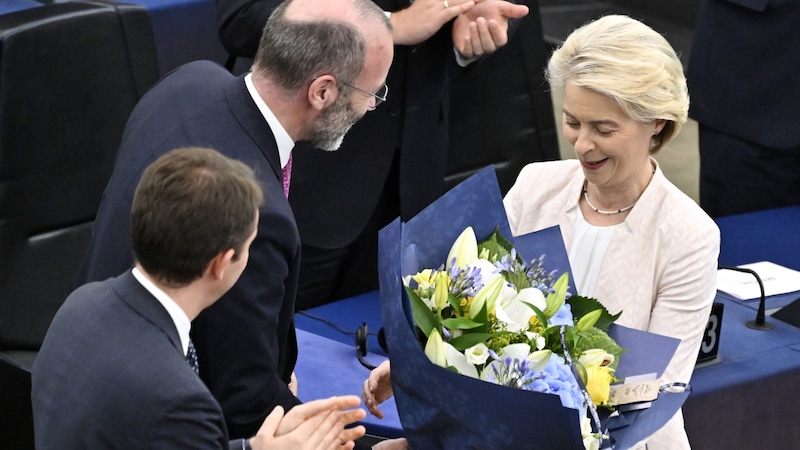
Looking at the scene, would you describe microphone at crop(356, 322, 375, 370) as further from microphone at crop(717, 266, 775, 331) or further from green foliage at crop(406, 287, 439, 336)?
microphone at crop(717, 266, 775, 331)

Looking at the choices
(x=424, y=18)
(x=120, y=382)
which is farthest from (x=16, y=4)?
(x=120, y=382)

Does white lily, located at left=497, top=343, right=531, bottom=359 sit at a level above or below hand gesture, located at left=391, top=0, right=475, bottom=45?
above

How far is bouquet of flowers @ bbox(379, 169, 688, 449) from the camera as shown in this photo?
6.15 ft

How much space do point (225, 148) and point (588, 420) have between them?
2.86ft

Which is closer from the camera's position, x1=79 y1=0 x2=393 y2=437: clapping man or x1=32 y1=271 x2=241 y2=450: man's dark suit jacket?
x1=32 y1=271 x2=241 y2=450: man's dark suit jacket

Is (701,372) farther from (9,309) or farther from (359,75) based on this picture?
(9,309)

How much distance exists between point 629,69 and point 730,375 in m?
0.86

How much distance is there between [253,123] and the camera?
7.66 feet

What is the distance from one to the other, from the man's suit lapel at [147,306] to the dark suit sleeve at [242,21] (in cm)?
149

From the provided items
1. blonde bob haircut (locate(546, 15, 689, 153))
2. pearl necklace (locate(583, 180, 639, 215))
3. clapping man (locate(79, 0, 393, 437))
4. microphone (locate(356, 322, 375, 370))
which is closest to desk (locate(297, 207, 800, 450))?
microphone (locate(356, 322, 375, 370))

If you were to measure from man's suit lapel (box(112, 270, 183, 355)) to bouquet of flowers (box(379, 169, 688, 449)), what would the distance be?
1.22ft

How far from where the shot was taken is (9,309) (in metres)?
3.32

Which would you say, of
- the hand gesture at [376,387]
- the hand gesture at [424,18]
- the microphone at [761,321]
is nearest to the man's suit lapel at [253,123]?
the hand gesture at [376,387]

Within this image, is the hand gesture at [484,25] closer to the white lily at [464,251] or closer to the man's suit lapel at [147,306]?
the white lily at [464,251]
